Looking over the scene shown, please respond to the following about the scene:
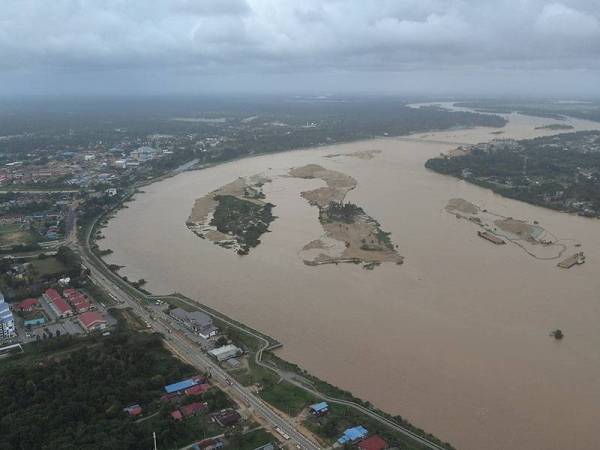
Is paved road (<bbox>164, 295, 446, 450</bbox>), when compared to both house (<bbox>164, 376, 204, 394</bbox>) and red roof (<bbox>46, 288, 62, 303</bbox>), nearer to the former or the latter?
house (<bbox>164, 376, 204, 394</bbox>)

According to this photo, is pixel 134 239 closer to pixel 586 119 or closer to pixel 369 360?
pixel 369 360

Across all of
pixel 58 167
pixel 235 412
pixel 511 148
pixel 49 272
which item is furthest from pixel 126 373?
pixel 511 148

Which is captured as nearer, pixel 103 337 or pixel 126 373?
pixel 126 373

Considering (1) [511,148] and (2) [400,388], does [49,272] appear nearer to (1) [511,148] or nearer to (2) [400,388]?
(2) [400,388]

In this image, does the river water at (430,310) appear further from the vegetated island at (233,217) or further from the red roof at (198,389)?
the red roof at (198,389)

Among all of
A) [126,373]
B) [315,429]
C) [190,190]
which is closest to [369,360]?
[315,429]

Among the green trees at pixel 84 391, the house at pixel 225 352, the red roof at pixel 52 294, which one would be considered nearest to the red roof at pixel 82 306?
the red roof at pixel 52 294

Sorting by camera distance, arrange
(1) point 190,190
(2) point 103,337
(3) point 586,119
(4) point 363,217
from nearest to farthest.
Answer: (2) point 103,337 → (4) point 363,217 → (1) point 190,190 → (3) point 586,119

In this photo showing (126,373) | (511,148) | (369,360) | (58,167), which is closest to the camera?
(126,373)
